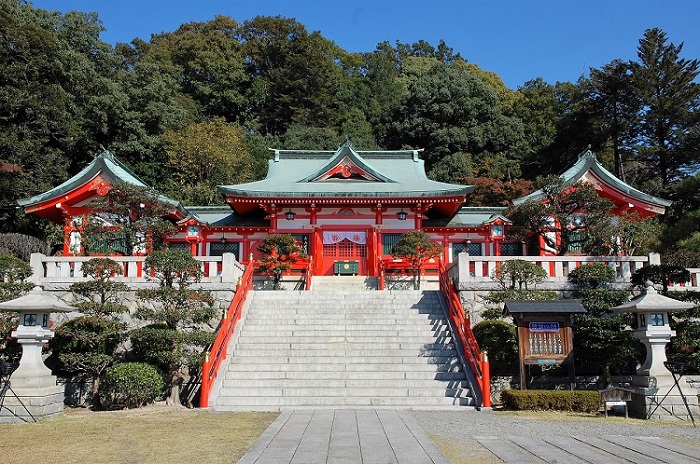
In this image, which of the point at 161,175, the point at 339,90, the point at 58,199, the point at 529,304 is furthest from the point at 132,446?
the point at 339,90

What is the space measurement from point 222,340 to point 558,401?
24.6ft

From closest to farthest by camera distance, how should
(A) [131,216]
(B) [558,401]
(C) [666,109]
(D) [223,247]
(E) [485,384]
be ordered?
(B) [558,401] < (E) [485,384] < (A) [131,216] < (D) [223,247] < (C) [666,109]

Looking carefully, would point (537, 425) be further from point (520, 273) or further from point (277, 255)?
point (277, 255)

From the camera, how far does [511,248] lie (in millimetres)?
26016

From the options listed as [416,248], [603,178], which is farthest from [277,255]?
[603,178]

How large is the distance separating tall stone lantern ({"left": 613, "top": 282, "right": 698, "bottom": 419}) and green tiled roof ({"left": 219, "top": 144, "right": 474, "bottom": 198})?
37.3ft

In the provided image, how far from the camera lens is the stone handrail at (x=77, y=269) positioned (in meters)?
15.6

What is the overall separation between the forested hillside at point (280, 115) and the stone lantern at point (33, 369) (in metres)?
19.0

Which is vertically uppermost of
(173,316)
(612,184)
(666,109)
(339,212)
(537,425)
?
(666,109)

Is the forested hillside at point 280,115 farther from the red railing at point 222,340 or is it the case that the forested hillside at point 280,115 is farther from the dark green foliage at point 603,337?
the red railing at point 222,340

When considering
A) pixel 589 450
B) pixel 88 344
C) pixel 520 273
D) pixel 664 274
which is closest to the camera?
pixel 589 450

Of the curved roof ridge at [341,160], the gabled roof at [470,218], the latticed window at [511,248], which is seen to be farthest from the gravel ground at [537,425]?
the latticed window at [511,248]

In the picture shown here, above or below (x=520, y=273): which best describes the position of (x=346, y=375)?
below

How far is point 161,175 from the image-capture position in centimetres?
4141
